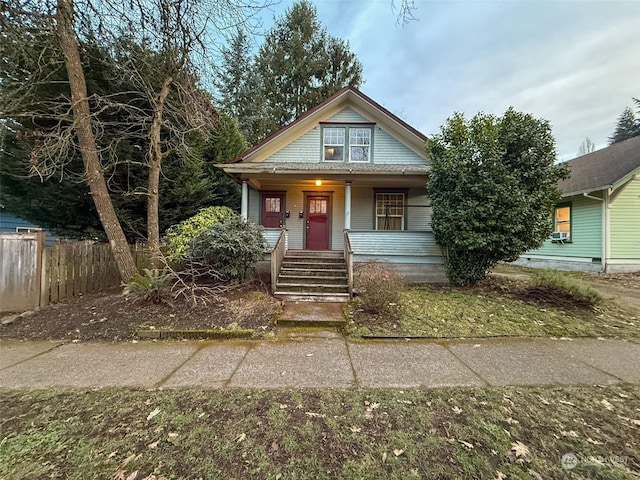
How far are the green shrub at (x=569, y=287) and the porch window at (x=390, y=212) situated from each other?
196 inches

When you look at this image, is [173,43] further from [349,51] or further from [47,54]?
[349,51]

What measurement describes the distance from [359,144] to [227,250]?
6714mm

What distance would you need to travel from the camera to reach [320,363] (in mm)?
3680

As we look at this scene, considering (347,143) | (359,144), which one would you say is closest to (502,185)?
(359,144)

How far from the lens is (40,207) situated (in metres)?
8.41

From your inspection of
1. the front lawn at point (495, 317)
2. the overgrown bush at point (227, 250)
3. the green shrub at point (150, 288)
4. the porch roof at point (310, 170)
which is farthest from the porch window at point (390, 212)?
the green shrub at point (150, 288)

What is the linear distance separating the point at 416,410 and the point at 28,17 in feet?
32.2

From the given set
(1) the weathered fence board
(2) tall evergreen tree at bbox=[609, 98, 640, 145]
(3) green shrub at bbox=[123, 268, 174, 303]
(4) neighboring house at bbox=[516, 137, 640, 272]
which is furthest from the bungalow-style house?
(2) tall evergreen tree at bbox=[609, 98, 640, 145]

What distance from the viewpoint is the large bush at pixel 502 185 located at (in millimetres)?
6684

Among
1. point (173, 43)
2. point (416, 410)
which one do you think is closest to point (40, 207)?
point (173, 43)

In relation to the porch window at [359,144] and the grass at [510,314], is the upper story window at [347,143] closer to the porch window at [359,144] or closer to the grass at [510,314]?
the porch window at [359,144]

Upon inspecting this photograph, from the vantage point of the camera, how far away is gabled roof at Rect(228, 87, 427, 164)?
1016 centimetres

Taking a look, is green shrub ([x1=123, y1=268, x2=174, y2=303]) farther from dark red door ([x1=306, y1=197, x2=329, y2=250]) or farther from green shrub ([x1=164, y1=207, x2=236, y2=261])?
dark red door ([x1=306, y1=197, x2=329, y2=250])

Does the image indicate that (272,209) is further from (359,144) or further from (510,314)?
(510,314)
